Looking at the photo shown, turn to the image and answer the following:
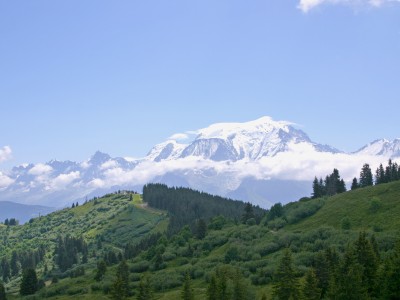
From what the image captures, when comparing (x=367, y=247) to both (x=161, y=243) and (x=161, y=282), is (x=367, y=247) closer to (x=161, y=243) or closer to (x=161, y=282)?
(x=161, y=282)

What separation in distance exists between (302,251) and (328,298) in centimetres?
4743

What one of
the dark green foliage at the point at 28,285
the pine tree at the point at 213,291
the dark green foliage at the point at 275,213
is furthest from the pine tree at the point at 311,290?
the dark green foliage at the point at 28,285

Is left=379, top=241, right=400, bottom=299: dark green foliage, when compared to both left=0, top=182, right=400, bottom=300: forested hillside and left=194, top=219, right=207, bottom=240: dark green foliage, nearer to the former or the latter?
left=0, top=182, right=400, bottom=300: forested hillside

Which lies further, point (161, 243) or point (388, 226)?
point (161, 243)

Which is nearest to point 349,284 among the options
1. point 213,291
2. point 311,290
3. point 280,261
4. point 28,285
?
point 311,290

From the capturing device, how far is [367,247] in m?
81.2

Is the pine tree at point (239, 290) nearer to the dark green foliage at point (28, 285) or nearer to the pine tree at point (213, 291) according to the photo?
the pine tree at point (213, 291)

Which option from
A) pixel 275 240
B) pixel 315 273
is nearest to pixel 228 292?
pixel 315 273

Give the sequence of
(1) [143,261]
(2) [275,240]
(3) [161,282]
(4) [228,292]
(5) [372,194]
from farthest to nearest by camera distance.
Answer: (1) [143,261] → (5) [372,194] → (2) [275,240] → (3) [161,282] → (4) [228,292]

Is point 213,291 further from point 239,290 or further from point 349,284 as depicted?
point 349,284

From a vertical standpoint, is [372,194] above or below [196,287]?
above

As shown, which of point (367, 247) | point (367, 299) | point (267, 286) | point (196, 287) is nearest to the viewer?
point (367, 299)

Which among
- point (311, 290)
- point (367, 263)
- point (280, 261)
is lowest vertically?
point (311, 290)

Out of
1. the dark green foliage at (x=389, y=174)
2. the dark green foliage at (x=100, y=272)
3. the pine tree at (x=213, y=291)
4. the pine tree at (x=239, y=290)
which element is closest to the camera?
the pine tree at (x=213, y=291)
